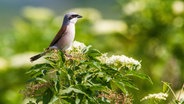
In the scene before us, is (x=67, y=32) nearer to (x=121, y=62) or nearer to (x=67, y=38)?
(x=67, y=38)

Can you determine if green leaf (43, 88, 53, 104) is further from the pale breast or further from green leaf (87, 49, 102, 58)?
the pale breast

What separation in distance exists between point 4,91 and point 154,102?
216 inches

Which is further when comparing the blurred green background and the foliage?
the blurred green background

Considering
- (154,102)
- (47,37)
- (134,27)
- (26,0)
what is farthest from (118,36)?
(26,0)

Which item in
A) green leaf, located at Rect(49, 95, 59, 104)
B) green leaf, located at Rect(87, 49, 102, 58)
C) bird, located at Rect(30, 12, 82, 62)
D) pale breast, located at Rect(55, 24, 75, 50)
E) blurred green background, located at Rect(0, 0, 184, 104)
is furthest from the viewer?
blurred green background, located at Rect(0, 0, 184, 104)

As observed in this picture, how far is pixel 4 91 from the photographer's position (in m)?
8.79

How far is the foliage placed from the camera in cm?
328

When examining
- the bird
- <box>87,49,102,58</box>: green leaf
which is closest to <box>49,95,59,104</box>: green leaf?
<box>87,49,102,58</box>: green leaf

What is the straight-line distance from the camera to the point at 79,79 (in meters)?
3.34

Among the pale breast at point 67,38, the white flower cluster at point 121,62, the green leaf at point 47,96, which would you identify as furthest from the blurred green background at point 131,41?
the green leaf at point 47,96

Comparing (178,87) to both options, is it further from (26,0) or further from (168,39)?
(26,0)

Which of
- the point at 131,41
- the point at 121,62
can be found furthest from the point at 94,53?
the point at 131,41

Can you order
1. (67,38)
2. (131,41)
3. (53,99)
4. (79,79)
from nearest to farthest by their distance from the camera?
(53,99), (79,79), (67,38), (131,41)

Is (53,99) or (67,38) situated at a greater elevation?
(67,38)
